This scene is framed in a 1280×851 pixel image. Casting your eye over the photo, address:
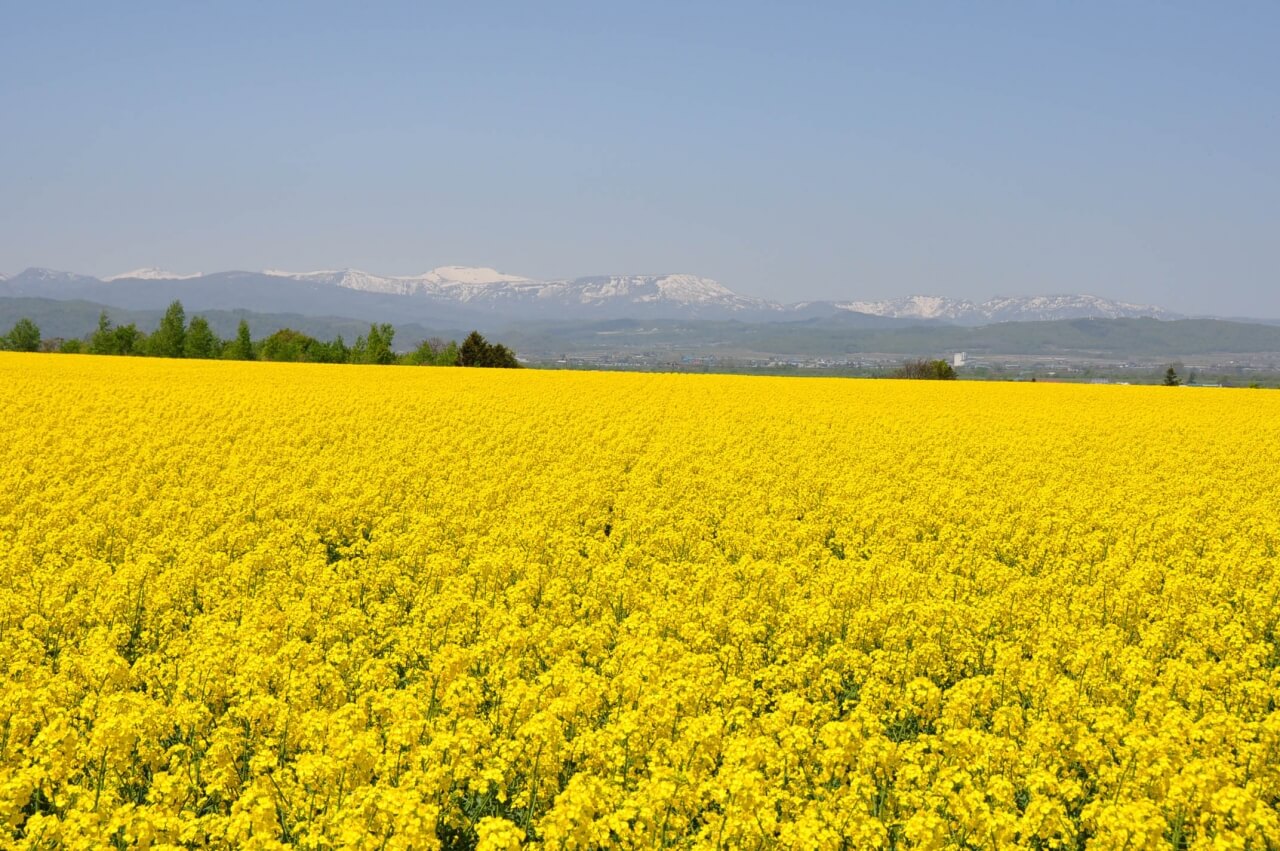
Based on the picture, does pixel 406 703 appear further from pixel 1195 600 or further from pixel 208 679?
pixel 1195 600

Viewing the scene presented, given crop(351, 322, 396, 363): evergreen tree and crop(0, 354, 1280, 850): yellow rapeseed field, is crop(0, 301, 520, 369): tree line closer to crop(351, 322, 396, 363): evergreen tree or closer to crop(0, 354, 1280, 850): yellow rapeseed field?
crop(351, 322, 396, 363): evergreen tree

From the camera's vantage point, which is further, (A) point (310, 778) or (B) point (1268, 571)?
(B) point (1268, 571)

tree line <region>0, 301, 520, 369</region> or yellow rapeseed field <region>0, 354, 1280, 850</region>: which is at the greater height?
tree line <region>0, 301, 520, 369</region>

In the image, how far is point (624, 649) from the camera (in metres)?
9.34

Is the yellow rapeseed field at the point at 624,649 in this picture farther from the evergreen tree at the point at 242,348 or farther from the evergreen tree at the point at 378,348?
the evergreen tree at the point at 378,348

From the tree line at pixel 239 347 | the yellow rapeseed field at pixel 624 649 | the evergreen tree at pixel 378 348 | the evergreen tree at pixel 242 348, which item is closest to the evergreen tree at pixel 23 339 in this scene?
the tree line at pixel 239 347

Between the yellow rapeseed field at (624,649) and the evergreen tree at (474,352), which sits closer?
the yellow rapeseed field at (624,649)

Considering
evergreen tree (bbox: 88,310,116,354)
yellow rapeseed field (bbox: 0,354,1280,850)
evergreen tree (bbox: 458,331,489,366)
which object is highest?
evergreen tree (bbox: 88,310,116,354)

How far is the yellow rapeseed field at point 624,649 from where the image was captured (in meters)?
6.55

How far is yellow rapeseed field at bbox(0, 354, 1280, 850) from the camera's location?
6551 mm

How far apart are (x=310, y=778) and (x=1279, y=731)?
7921mm

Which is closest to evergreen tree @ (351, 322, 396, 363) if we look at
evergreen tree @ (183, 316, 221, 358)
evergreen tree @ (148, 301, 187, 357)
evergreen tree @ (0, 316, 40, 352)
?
evergreen tree @ (183, 316, 221, 358)

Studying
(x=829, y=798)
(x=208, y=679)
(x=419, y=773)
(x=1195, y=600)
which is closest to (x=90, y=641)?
(x=208, y=679)

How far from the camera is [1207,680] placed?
30.2 feet
